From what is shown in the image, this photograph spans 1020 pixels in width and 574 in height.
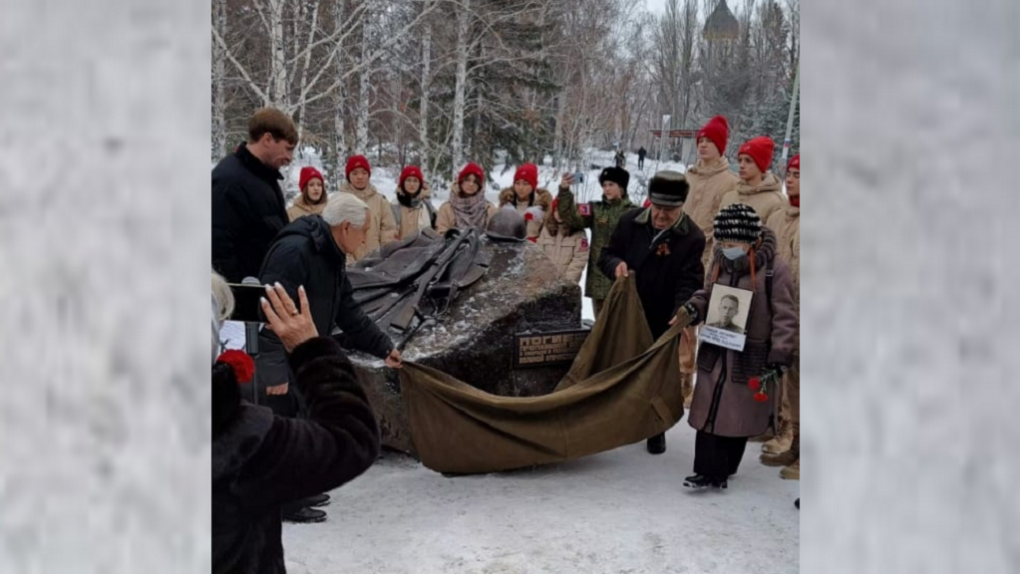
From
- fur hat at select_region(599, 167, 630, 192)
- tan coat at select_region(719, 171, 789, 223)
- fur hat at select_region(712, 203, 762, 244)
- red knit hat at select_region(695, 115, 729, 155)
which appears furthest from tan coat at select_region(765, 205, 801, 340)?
fur hat at select_region(599, 167, 630, 192)

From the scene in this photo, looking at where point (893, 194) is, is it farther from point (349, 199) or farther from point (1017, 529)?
point (349, 199)

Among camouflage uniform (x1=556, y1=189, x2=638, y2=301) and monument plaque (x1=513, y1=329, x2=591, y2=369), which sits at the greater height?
camouflage uniform (x1=556, y1=189, x2=638, y2=301)

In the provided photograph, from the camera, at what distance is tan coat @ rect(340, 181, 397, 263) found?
699 centimetres

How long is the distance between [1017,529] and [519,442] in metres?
3.56

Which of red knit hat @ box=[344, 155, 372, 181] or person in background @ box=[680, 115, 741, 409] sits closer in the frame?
person in background @ box=[680, 115, 741, 409]

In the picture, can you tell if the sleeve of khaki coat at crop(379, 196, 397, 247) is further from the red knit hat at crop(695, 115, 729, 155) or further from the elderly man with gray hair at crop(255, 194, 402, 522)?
the elderly man with gray hair at crop(255, 194, 402, 522)

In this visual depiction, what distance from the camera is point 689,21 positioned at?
27.0m

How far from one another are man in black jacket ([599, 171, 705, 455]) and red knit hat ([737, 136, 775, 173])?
2.07ft

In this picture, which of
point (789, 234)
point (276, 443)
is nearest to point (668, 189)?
point (789, 234)

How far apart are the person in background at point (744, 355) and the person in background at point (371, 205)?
327 cm

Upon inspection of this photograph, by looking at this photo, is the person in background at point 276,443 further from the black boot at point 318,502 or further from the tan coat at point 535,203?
the tan coat at point 535,203

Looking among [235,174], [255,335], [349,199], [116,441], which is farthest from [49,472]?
[235,174]

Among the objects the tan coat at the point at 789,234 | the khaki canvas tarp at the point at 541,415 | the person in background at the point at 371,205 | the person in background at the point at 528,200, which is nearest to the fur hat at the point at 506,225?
the person in background at the point at 371,205

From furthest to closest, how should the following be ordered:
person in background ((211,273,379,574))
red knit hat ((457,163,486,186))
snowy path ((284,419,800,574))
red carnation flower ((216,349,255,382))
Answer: red knit hat ((457,163,486,186)) < snowy path ((284,419,800,574)) < red carnation flower ((216,349,255,382)) < person in background ((211,273,379,574))
